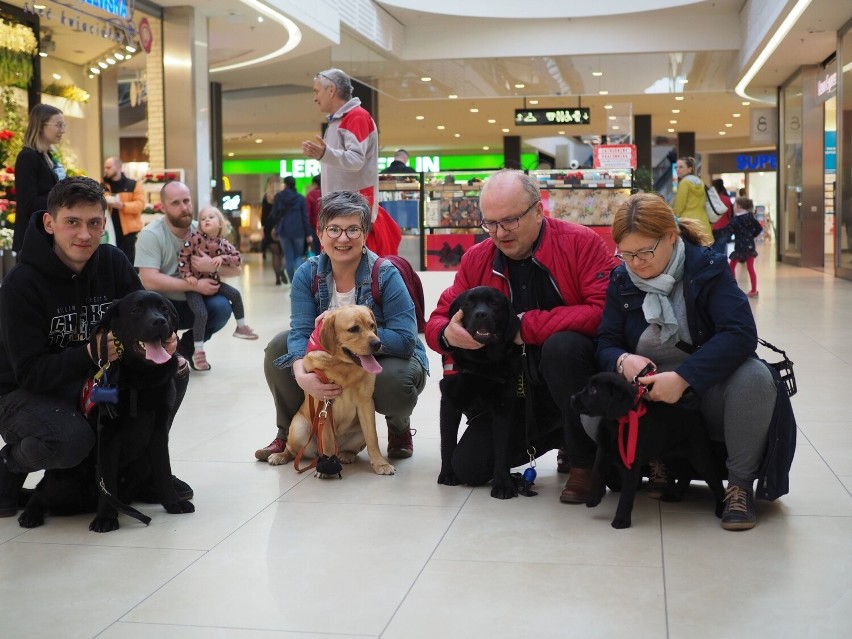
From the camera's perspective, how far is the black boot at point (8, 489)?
11.0 feet

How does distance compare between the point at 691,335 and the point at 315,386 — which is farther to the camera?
the point at 315,386

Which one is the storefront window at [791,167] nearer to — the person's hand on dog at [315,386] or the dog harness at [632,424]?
the person's hand on dog at [315,386]

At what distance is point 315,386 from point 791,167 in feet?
58.4

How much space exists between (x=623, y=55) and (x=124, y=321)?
17.5m

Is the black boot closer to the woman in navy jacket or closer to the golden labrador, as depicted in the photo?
the golden labrador

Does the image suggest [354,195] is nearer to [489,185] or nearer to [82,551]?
[489,185]

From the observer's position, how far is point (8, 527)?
322cm

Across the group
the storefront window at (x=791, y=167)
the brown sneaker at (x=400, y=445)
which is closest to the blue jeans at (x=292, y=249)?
the storefront window at (x=791, y=167)

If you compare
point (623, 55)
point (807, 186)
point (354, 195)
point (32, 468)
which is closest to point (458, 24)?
point (623, 55)

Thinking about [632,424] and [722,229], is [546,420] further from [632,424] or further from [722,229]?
[722,229]

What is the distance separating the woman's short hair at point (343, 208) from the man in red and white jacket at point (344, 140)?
5.07 ft

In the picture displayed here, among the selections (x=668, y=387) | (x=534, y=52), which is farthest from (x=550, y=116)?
(x=668, y=387)

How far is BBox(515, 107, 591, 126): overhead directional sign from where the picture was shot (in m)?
22.9

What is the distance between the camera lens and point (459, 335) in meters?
3.37
